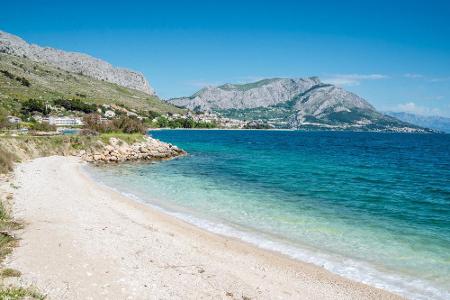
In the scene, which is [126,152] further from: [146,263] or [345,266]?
[345,266]

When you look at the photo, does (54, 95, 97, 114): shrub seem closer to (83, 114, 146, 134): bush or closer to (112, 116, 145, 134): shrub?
(83, 114, 146, 134): bush

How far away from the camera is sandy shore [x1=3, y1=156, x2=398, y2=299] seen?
11.2 metres

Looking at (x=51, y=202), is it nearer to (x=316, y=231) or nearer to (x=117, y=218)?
(x=117, y=218)

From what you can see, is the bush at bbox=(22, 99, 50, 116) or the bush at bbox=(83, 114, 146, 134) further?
the bush at bbox=(22, 99, 50, 116)

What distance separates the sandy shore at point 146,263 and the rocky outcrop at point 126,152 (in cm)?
3119

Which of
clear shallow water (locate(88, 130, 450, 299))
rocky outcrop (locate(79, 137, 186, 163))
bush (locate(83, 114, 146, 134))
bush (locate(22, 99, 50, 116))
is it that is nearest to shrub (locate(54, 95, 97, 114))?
bush (locate(22, 99, 50, 116))

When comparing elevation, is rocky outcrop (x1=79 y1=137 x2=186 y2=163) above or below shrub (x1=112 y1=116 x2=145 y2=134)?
below

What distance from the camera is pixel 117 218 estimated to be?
20.2 m

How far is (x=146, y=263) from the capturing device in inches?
531

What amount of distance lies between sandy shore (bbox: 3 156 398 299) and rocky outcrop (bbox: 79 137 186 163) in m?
31.2

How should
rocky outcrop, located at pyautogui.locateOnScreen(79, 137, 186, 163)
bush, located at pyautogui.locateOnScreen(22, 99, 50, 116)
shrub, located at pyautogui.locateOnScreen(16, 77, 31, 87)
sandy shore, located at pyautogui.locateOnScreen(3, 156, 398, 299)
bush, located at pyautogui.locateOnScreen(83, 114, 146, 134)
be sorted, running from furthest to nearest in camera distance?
shrub, located at pyautogui.locateOnScreen(16, 77, 31, 87) → bush, located at pyautogui.locateOnScreen(22, 99, 50, 116) → bush, located at pyautogui.locateOnScreen(83, 114, 146, 134) → rocky outcrop, located at pyautogui.locateOnScreen(79, 137, 186, 163) → sandy shore, located at pyautogui.locateOnScreen(3, 156, 398, 299)

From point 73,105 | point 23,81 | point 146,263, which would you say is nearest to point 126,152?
point 146,263

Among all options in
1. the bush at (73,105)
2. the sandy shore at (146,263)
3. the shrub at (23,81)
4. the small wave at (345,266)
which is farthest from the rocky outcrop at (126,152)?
the shrub at (23,81)

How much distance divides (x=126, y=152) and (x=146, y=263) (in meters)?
45.2
